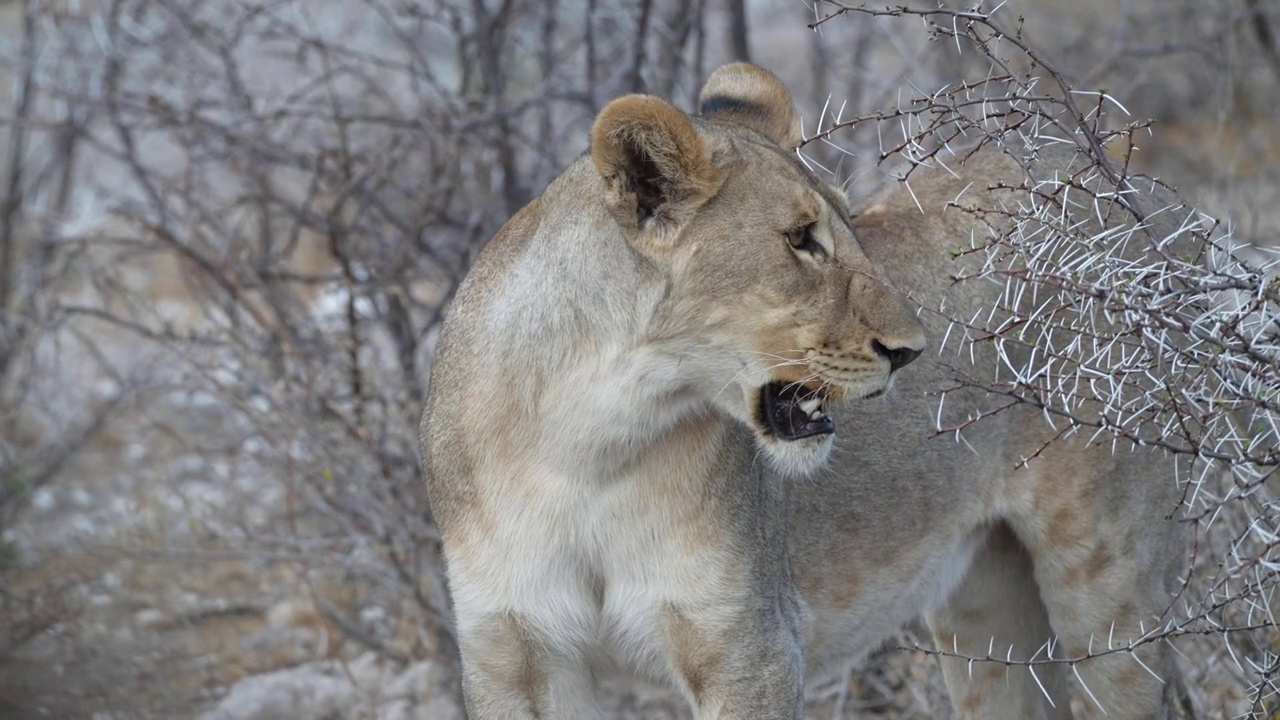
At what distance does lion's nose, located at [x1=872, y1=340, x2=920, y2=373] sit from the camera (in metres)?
3.44

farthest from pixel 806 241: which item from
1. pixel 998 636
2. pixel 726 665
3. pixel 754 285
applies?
pixel 998 636

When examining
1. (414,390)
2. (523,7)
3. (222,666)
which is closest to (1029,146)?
(414,390)

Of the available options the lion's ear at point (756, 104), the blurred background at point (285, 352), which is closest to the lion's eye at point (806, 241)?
the lion's ear at point (756, 104)

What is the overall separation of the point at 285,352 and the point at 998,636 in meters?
2.73

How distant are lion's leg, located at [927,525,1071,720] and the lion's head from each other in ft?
4.71

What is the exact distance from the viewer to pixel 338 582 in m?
6.43

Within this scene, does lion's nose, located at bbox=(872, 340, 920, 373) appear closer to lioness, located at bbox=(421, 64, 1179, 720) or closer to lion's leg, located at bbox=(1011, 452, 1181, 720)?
lioness, located at bbox=(421, 64, 1179, 720)

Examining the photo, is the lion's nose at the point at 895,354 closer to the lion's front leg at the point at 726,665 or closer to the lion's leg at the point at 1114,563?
the lion's front leg at the point at 726,665

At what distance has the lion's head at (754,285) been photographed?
3404 mm

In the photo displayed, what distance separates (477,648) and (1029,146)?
1.64 meters

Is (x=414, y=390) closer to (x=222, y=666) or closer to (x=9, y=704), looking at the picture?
(x=222, y=666)

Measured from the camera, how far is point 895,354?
11.4ft

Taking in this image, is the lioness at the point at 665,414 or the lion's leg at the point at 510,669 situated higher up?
the lioness at the point at 665,414

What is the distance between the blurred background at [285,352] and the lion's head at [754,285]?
118 centimetres
